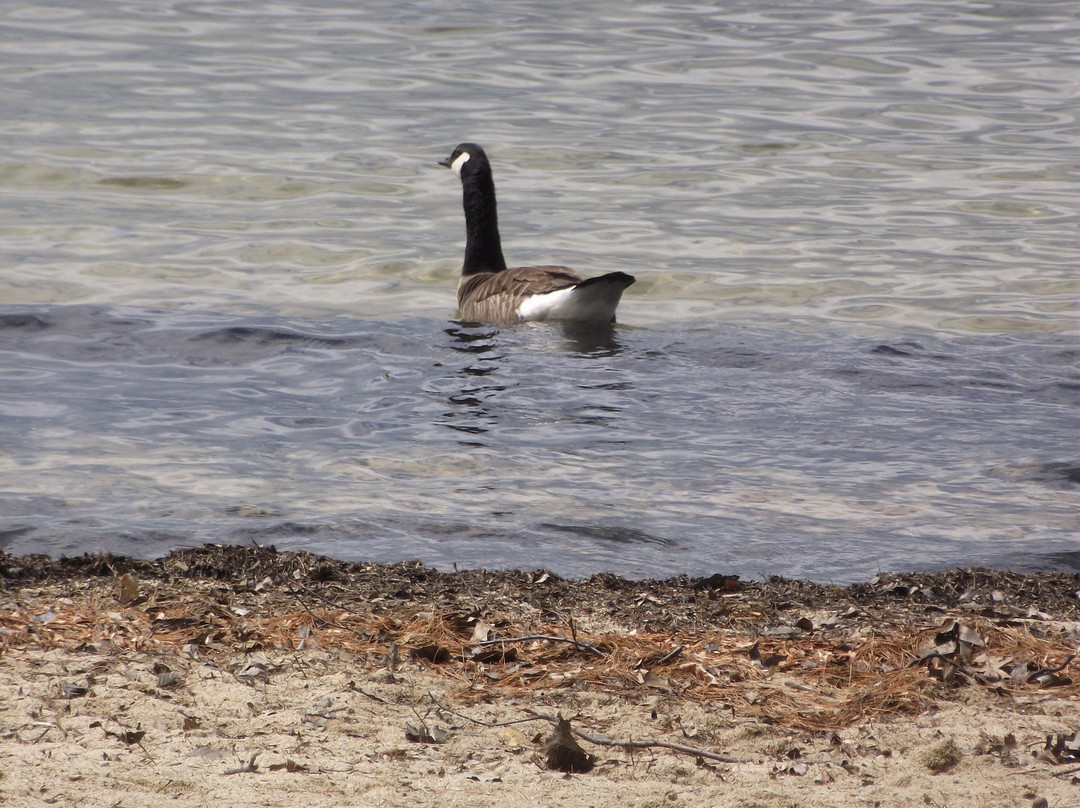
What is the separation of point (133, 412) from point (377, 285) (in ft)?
16.9

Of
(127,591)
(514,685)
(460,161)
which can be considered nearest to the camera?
(514,685)

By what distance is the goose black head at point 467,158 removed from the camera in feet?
43.0

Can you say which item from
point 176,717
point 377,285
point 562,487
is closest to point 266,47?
point 377,285

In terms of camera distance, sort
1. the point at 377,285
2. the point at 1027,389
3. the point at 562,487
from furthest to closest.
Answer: the point at 377,285, the point at 1027,389, the point at 562,487

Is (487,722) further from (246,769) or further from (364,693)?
(246,769)

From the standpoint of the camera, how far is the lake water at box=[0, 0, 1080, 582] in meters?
6.18

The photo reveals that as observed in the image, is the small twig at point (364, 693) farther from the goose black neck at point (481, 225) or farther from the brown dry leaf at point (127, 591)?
the goose black neck at point (481, 225)

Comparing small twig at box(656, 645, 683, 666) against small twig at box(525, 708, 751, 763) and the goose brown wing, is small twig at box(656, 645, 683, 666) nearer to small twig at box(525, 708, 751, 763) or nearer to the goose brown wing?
small twig at box(525, 708, 751, 763)

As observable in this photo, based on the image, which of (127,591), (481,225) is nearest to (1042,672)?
(127,591)

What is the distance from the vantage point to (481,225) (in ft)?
42.6

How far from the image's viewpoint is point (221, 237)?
565 inches

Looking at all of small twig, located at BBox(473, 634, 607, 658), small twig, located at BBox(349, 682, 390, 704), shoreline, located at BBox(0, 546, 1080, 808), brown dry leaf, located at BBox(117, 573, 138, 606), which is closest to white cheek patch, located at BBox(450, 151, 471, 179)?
shoreline, located at BBox(0, 546, 1080, 808)

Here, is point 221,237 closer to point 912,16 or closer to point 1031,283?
point 1031,283

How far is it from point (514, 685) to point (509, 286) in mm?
8009
